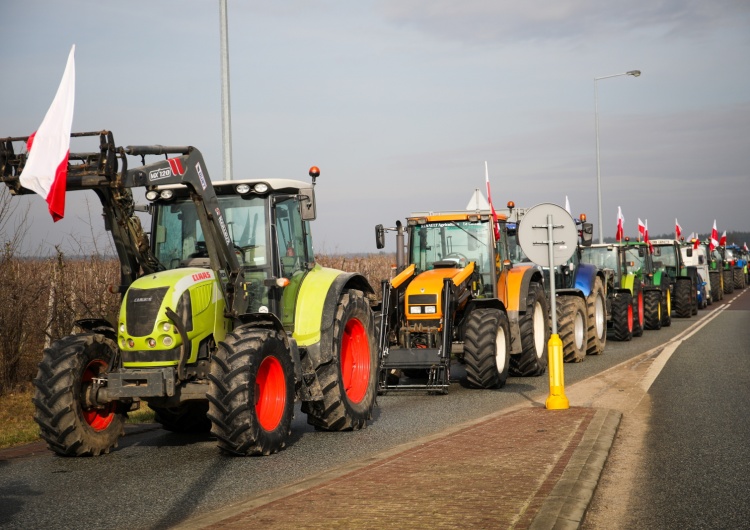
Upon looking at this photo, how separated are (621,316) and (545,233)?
12275 mm

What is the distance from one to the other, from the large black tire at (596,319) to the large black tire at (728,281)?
3324cm

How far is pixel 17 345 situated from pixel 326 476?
8.04 m

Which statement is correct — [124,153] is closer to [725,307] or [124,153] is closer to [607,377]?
[607,377]

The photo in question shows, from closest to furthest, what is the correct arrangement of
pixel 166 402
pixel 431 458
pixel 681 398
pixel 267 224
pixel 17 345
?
pixel 431 458, pixel 166 402, pixel 267 224, pixel 681 398, pixel 17 345

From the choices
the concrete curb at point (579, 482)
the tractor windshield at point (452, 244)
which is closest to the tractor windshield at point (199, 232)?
the concrete curb at point (579, 482)

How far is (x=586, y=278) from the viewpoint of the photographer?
21.8 m

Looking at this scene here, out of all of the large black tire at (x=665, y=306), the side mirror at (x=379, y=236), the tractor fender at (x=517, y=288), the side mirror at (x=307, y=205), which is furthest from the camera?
the large black tire at (x=665, y=306)

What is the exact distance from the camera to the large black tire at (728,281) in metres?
53.2

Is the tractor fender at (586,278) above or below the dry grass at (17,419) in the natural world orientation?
above

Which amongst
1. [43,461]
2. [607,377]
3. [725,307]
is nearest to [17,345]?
[43,461]

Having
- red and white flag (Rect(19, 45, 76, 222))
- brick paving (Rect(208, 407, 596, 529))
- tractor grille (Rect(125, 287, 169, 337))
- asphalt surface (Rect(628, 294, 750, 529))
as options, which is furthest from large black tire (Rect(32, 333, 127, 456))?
asphalt surface (Rect(628, 294, 750, 529))

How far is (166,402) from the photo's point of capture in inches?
374

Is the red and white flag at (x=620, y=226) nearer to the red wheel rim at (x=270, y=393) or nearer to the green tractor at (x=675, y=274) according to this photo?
the green tractor at (x=675, y=274)

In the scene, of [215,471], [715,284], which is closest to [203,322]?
[215,471]
